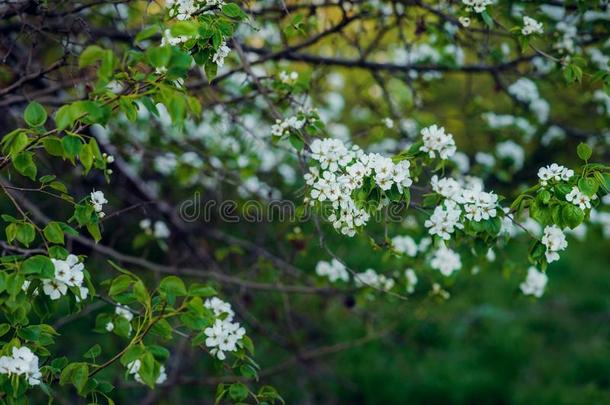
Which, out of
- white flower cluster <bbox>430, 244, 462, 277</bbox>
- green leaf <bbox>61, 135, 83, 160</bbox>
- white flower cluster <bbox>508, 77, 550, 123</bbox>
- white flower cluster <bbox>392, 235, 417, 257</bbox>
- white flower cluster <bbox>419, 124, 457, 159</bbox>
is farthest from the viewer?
white flower cluster <bbox>508, 77, 550, 123</bbox>

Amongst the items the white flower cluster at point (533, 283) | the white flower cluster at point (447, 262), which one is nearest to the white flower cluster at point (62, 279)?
the white flower cluster at point (447, 262)

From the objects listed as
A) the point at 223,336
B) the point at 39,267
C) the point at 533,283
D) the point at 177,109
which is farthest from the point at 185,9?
the point at 533,283

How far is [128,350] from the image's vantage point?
1.97 m

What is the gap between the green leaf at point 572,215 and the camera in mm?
2018

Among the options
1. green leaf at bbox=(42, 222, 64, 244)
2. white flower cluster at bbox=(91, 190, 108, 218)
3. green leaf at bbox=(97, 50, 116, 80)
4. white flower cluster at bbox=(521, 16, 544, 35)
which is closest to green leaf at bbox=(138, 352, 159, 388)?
green leaf at bbox=(42, 222, 64, 244)

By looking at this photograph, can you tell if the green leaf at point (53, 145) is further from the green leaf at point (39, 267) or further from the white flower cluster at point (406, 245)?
the white flower cluster at point (406, 245)

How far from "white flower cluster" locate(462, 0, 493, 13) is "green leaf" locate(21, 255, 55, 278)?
169 cm

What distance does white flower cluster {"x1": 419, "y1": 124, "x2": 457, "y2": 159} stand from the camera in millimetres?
2318

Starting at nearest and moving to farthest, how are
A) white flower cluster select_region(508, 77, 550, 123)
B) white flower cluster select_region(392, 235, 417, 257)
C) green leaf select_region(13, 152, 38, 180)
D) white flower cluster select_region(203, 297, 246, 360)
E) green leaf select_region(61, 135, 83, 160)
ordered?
green leaf select_region(61, 135, 83, 160), green leaf select_region(13, 152, 38, 180), white flower cluster select_region(203, 297, 246, 360), white flower cluster select_region(392, 235, 417, 257), white flower cluster select_region(508, 77, 550, 123)

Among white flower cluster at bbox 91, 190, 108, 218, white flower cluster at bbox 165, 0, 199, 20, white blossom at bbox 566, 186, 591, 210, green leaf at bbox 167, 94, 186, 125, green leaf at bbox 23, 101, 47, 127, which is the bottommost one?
white flower cluster at bbox 91, 190, 108, 218

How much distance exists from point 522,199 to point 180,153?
2.22 metres

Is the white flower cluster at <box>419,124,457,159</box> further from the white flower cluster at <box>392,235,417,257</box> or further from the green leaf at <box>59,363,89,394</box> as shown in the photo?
the green leaf at <box>59,363,89,394</box>

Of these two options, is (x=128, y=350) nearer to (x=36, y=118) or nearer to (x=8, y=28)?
(x=36, y=118)

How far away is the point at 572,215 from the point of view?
202 cm
